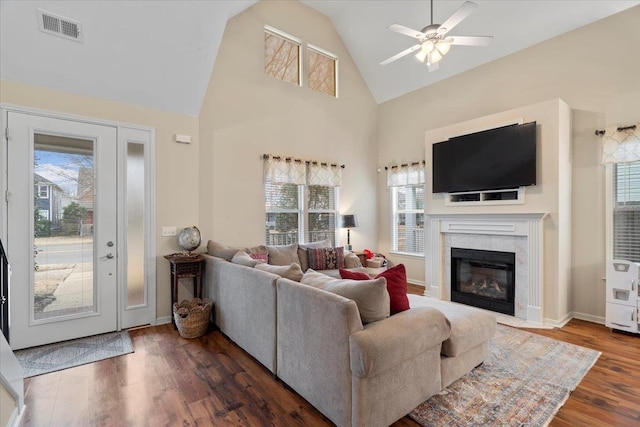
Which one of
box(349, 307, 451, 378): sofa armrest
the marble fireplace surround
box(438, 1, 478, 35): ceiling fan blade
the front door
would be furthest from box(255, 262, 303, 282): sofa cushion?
the marble fireplace surround

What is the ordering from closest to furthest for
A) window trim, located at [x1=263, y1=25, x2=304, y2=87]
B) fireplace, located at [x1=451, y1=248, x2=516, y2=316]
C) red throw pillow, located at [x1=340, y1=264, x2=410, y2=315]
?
red throw pillow, located at [x1=340, y1=264, x2=410, y2=315], fireplace, located at [x1=451, y1=248, x2=516, y2=316], window trim, located at [x1=263, y1=25, x2=304, y2=87]

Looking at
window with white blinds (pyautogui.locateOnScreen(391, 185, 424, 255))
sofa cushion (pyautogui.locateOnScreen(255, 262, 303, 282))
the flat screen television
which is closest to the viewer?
sofa cushion (pyautogui.locateOnScreen(255, 262, 303, 282))

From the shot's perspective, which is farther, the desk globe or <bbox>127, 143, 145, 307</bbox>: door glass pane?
the desk globe

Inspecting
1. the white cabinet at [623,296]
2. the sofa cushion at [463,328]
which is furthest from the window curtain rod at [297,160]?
the white cabinet at [623,296]

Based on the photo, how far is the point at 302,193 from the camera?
5348mm

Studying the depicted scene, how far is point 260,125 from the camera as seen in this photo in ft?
15.9

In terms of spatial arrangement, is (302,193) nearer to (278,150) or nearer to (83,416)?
(278,150)

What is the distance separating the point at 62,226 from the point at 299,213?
10.5ft

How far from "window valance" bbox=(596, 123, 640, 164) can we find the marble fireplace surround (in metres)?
1.04

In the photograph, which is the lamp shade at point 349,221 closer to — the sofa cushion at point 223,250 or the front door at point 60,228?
the sofa cushion at point 223,250

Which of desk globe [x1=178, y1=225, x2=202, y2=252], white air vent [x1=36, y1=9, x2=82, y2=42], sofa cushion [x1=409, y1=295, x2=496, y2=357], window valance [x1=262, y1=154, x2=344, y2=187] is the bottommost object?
sofa cushion [x1=409, y1=295, x2=496, y2=357]

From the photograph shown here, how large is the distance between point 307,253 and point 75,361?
2.97 m

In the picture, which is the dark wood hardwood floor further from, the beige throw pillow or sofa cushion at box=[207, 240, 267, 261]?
the beige throw pillow

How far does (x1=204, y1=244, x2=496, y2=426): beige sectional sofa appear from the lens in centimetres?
175
